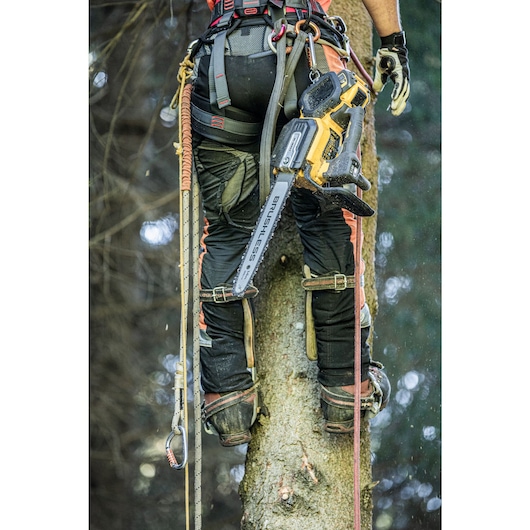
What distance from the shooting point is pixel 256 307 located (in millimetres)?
2342

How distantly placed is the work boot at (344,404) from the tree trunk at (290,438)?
0.30 feet

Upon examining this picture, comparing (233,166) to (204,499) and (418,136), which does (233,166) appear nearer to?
(418,136)

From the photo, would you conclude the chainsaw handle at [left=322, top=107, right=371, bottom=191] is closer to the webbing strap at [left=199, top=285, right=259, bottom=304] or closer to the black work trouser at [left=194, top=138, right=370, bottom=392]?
the black work trouser at [left=194, top=138, right=370, bottom=392]

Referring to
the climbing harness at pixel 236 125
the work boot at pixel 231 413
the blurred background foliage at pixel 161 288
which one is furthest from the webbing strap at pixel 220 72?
the blurred background foliage at pixel 161 288

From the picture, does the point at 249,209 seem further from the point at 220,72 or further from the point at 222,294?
the point at 220,72

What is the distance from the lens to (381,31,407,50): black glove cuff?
215 centimetres

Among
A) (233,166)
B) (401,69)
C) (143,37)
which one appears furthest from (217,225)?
(143,37)

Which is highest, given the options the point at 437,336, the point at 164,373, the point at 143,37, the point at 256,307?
the point at 143,37

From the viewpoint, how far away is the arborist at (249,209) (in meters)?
1.97

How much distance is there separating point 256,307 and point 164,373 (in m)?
2.35

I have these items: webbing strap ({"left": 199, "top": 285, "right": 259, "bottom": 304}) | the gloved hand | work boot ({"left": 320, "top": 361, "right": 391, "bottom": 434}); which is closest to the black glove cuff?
the gloved hand

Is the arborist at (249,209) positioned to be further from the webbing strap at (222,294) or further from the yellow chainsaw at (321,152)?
the yellow chainsaw at (321,152)

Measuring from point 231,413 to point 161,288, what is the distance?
258 cm

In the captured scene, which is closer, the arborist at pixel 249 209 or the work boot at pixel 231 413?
the arborist at pixel 249 209
